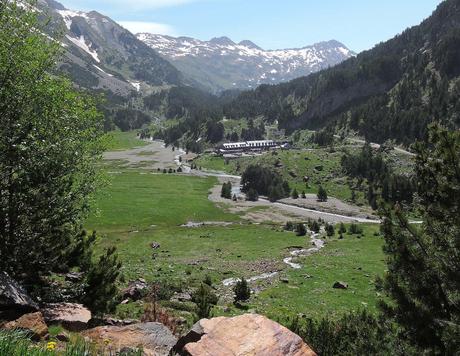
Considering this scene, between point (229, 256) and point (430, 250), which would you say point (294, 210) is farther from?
point (430, 250)

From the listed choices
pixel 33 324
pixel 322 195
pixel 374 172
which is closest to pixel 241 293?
pixel 33 324

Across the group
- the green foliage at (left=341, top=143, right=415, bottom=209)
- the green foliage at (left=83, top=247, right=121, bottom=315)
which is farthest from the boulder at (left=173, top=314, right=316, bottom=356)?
the green foliage at (left=341, top=143, right=415, bottom=209)

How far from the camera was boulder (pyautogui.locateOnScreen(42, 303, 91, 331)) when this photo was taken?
1769cm

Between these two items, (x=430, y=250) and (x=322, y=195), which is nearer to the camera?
(x=430, y=250)

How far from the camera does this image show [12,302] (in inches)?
653

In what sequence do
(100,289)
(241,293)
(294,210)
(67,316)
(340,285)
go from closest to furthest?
1. (67,316)
2. (100,289)
3. (241,293)
4. (340,285)
5. (294,210)

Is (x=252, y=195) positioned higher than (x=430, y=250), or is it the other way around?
(x=430, y=250)

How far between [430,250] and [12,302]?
14.9 metres

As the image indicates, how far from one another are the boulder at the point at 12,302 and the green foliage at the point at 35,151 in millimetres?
2918

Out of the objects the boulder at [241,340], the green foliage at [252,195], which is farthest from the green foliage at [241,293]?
the green foliage at [252,195]

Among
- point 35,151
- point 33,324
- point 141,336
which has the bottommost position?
point 141,336

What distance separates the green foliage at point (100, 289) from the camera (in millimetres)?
23297

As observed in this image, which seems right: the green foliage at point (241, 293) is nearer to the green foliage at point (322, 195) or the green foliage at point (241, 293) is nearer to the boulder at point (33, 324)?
the boulder at point (33, 324)

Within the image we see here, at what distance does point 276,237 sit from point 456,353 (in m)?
84.4
